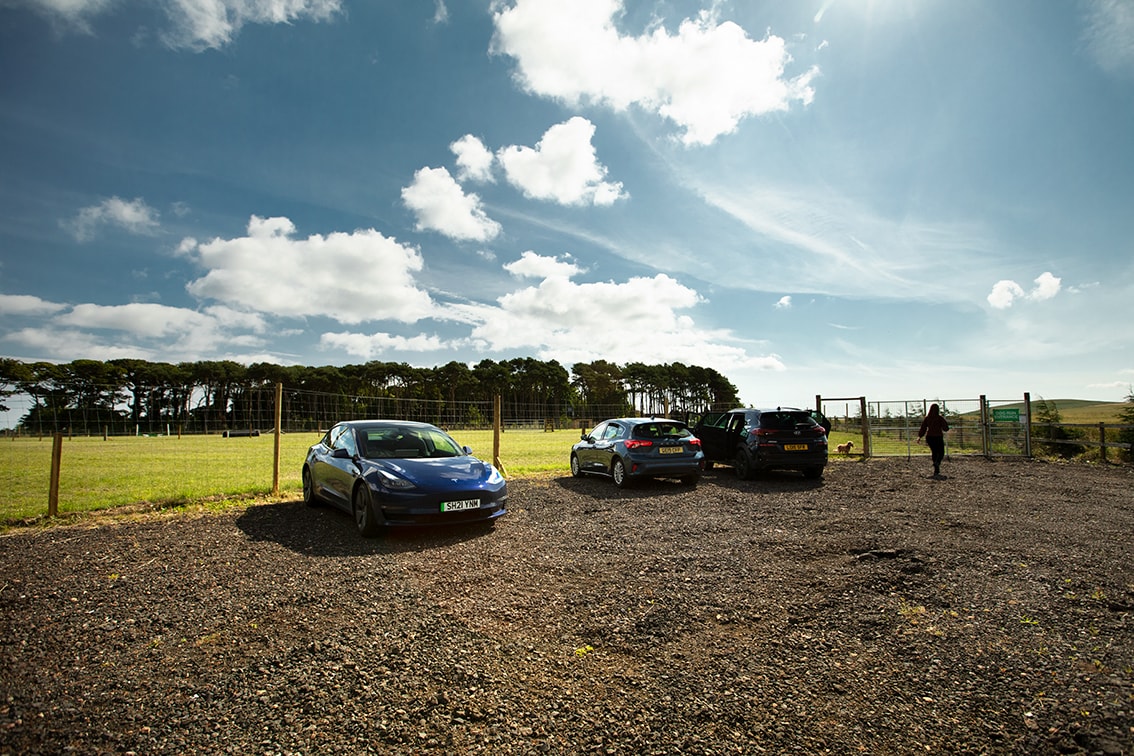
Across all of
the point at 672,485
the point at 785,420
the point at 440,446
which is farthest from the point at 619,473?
the point at 440,446

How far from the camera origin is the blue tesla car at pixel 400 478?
6.63m

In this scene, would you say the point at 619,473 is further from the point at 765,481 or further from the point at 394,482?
the point at 394,482

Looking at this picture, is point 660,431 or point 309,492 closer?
point 309,492

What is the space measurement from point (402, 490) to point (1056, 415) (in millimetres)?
23890

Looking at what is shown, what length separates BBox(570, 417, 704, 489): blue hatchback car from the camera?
1083 cm

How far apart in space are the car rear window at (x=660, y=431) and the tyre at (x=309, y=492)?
20.0 ft

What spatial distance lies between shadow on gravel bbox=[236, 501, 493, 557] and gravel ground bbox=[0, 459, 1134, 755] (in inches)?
3.3

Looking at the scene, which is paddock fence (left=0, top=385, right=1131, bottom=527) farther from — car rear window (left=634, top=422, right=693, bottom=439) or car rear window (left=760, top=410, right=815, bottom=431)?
car rear window (left=760, top=410, right=815, bottom=431)

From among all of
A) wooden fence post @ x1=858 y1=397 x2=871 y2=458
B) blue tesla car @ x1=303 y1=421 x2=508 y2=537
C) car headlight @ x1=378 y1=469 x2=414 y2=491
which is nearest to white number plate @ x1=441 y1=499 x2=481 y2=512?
blue tesla car @ x1=303 y1=421 x2=508 y2=537

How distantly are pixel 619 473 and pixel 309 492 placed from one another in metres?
5.89

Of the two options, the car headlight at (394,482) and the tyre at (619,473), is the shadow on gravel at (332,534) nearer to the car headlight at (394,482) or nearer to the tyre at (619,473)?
the car headlight at (394,482)

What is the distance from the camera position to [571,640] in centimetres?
377

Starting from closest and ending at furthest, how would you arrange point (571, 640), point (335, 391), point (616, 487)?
point (571, 640), point (616, 487), point (335, 391)

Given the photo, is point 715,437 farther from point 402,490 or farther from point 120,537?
point 120,537
